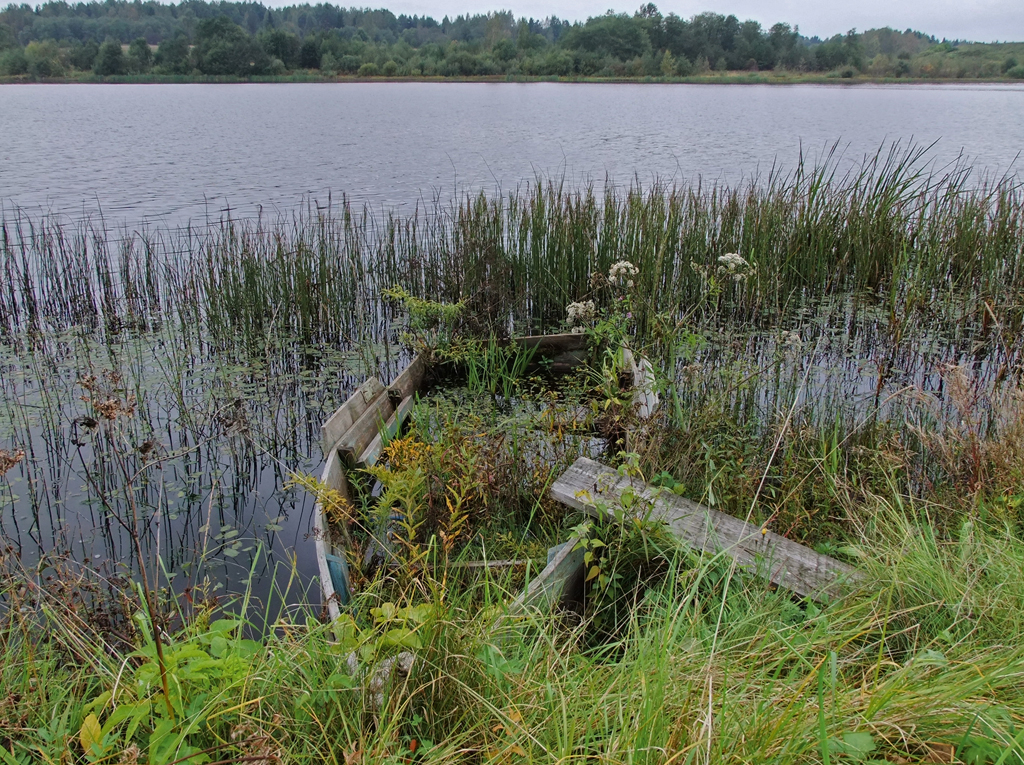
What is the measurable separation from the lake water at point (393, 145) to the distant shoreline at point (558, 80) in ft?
71.4

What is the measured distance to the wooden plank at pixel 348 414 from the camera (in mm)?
3195

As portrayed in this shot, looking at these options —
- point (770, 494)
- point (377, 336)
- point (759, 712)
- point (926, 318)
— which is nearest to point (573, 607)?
point (759, 712)

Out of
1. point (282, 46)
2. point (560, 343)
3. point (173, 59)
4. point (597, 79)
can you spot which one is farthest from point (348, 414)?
point (282, 46)

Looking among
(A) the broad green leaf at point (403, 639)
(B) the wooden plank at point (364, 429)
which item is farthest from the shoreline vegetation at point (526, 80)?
(A) the broad green leaf at point (403, 639)

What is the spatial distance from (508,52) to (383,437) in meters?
65.9

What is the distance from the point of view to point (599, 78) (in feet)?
191

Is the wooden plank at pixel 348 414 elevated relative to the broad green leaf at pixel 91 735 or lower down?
lower down

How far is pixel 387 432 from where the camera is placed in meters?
3.71

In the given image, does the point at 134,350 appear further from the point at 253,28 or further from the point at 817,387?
the point at 253,28

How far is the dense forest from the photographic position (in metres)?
53.6

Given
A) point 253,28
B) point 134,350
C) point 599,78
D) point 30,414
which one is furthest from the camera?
point 253,28

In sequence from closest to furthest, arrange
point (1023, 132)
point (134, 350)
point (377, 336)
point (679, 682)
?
1. point (679, 682)
2. point (134, 350)
3. point (377, 336)
4. point (1023, 132)

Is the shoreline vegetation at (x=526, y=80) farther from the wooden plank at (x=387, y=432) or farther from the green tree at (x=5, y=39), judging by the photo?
the wooden plank at (x=387, y=432)

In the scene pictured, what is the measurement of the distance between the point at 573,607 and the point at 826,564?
86cm
